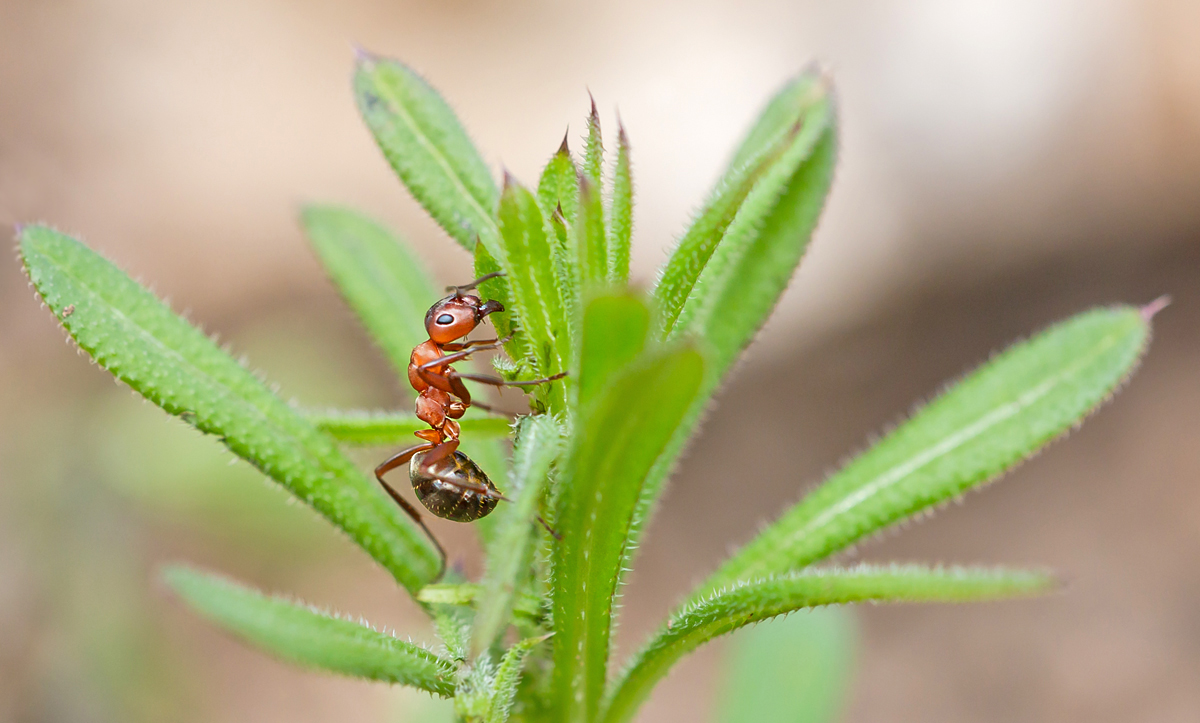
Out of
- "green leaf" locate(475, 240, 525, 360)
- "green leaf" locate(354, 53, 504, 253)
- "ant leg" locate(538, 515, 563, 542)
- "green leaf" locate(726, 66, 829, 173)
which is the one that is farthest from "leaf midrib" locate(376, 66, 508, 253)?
"ant leg" locate(538, 515, 563, 542)

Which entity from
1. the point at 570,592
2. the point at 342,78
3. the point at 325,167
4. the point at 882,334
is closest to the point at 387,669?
the point at 570,592

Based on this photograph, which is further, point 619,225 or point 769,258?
point 769,258

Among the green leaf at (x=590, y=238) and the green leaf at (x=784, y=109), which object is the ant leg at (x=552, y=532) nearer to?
the green leaf at (x=590, y=238)

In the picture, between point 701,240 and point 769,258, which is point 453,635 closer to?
point 701,240

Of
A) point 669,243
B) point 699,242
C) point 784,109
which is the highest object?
point 669,243

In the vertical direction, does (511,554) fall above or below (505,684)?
above

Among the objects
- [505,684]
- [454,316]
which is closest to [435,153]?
[454,316]

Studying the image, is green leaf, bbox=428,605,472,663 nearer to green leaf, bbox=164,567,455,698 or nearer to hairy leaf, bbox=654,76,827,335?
green leaf, bbox=164,567,455,698

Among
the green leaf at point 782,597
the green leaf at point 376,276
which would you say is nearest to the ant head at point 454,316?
the green leaf at point 376,276

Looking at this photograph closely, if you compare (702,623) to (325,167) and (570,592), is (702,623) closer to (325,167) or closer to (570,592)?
(570,592)
